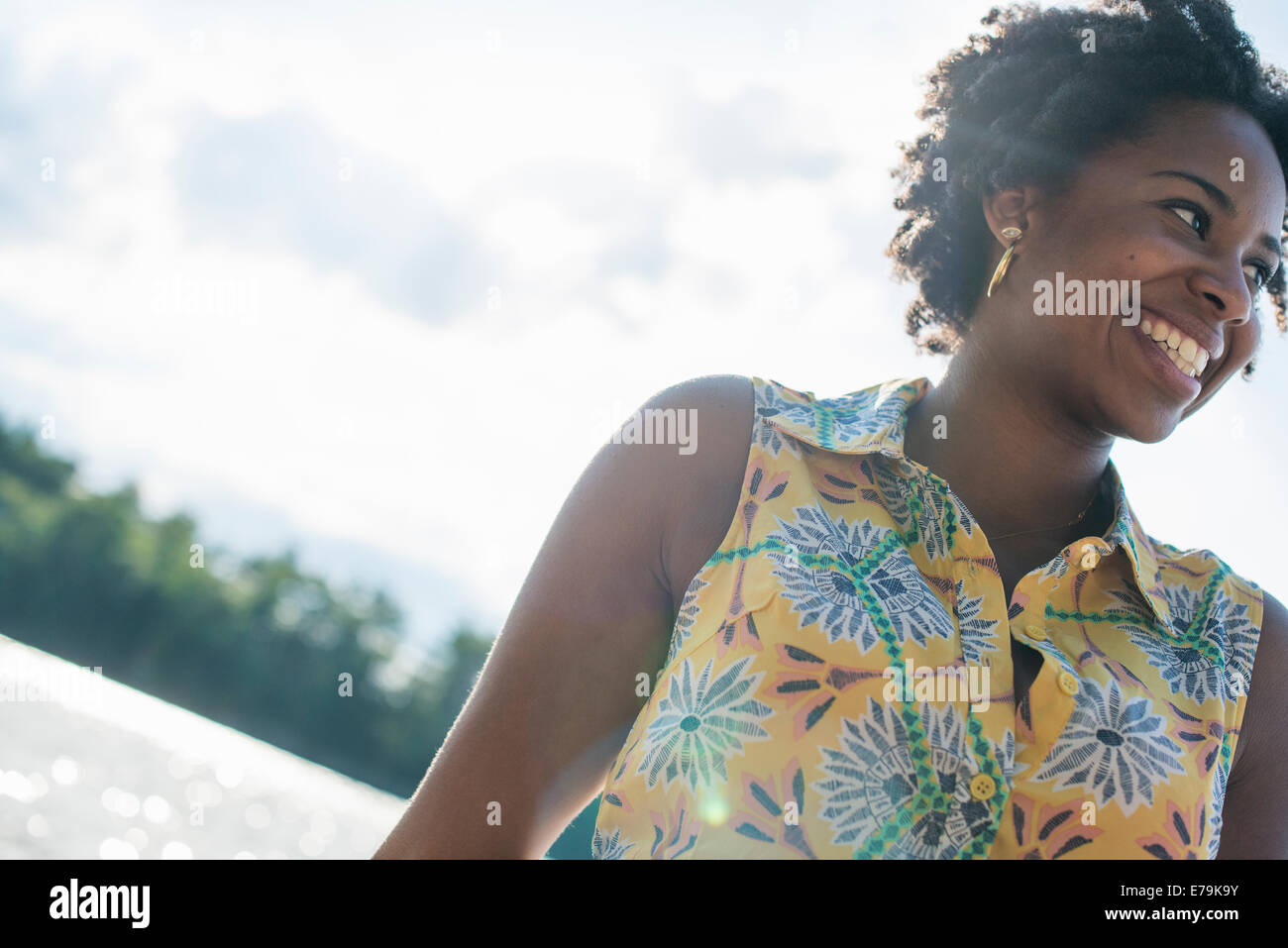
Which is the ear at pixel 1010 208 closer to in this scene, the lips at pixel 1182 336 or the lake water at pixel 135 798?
the lips at pixel 1182 336

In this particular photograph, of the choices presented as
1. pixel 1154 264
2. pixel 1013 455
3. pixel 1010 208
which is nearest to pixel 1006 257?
pixel 1010 208

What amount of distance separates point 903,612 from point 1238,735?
680 mm

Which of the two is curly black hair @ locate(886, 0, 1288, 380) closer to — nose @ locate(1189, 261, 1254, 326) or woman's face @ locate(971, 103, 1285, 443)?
woman's face @ locate(971, 103, 1285, 443)

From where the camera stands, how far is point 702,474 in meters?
1.64

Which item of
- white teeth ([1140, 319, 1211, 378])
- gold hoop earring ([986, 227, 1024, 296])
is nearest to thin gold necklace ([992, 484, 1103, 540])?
white teeth ([1140, 319, 1211, 378])

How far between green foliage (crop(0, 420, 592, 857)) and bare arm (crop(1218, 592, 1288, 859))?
41.0 metres

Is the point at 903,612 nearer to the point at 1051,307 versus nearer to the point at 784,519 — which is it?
the point at 784,519

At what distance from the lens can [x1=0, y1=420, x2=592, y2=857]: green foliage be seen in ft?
139

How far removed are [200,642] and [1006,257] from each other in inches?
1834

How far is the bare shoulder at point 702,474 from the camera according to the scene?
161cm

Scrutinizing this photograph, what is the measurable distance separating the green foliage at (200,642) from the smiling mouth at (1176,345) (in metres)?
41.1

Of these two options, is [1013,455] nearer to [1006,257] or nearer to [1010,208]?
[1006,257]

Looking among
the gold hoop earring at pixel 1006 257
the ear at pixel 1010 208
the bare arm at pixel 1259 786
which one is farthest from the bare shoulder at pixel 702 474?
the bare arm at pixel 1259 786

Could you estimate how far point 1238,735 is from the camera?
1.66m
